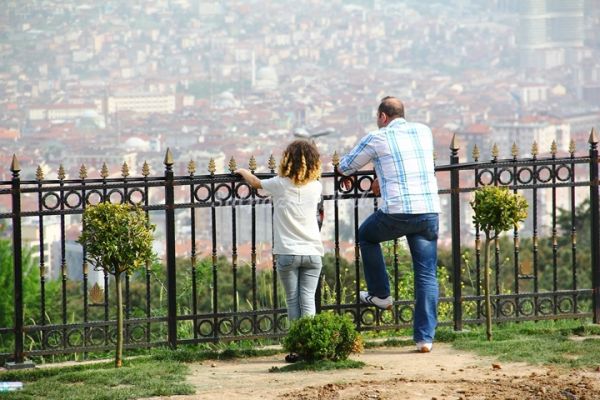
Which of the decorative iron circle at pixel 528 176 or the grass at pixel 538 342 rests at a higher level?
the decorative iron circle at pixel 528 176

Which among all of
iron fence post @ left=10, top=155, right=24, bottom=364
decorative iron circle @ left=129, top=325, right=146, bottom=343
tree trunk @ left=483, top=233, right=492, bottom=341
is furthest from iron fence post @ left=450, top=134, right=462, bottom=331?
iron fence post @ left=10, top=155, right=24, bottom=364

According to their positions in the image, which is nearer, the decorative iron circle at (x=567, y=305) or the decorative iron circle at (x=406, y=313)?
the decorative iron circle at (x=406, y=313)

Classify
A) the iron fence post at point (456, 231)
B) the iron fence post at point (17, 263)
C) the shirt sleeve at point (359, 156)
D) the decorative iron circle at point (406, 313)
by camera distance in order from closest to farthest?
the shirt sleeve at point (359, 156) → the iron fence post at point (17, 263) → the iron fence post at point (456, 231) → the decorative iron circle at point (406, 313)

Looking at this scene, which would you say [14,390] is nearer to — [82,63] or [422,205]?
[422,205]

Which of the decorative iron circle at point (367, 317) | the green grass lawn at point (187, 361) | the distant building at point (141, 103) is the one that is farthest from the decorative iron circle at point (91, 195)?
the distant building at point (141, 103)

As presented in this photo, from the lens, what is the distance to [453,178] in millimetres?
7852

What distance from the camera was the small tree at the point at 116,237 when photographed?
6605mm

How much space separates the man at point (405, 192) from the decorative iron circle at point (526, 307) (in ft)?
3.76

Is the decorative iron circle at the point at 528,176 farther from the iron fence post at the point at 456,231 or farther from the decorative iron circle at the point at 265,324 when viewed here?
the decorative iron circle at the point at 265,324

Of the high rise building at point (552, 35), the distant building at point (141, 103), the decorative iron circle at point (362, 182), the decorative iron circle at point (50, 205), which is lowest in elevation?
the decorative iron circle at point (50, 205)

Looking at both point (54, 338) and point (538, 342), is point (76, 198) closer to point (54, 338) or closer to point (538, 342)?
point (54, 338)

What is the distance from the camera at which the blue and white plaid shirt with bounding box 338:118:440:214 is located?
22.8 feet

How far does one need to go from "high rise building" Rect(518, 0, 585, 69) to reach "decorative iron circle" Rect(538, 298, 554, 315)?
142 m

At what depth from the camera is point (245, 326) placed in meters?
7.63
